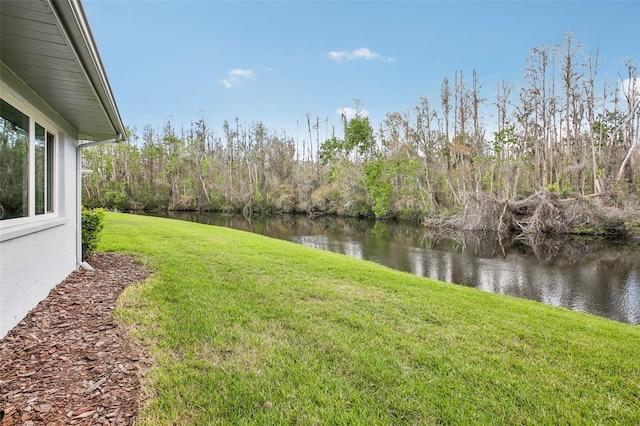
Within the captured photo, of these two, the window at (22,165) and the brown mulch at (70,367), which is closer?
the brown mulch at (70,367)

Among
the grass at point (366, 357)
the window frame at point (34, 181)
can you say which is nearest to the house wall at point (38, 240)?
the window frame at point (34, 181)

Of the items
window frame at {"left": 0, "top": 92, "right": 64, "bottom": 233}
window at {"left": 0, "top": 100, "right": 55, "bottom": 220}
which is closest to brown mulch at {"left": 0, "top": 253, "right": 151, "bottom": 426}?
window frame at {"left": 0, "top": 92, "right": 64, "bottom": 233}

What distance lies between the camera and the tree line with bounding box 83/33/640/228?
18688 mm

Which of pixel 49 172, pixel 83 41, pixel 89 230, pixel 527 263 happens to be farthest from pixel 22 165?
pixel 527 263

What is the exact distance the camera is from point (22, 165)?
3.13 meters

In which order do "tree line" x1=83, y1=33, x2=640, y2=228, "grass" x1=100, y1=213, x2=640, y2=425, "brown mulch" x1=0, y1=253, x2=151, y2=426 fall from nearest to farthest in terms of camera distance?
"brown mulch" x1=0, y1=253, x2=151, y2=426 → "grass" x1=100, y1=213, x2=640, y2=425 → "tree line" x1=83, y1=33, x2=640, y2=228

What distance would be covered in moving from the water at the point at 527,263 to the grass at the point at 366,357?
288cm

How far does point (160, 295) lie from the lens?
13.4 feet

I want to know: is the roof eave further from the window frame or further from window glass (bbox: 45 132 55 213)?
window glass (bbox: 45 132 55 213)

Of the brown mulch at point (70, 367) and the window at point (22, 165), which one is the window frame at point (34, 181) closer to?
the window at point (22, 165)

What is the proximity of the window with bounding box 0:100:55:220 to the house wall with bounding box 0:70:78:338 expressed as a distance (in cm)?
10

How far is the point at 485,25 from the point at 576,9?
4.59 metres

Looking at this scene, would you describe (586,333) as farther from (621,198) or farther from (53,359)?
(621,198)

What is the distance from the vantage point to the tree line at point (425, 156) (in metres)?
18.7
